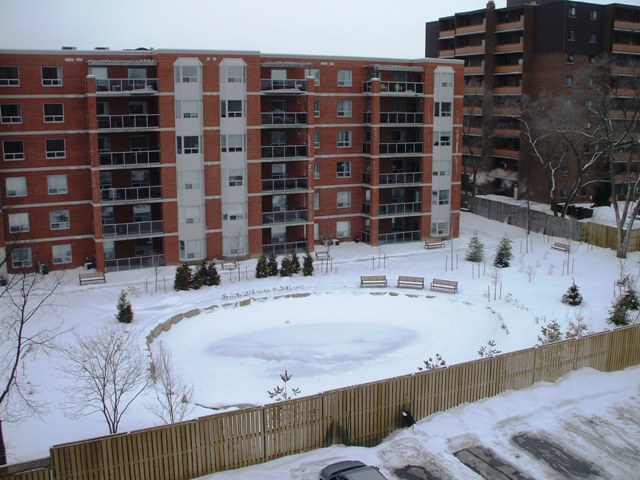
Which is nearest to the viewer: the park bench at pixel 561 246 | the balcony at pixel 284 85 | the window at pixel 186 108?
the window at pixel 186 108

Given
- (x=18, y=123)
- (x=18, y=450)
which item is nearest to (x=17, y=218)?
(x=18, y=123)

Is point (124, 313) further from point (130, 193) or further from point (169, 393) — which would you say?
point (169, 393)

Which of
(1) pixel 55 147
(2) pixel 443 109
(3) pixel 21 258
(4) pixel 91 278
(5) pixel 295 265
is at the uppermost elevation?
(2) pixel 443 109

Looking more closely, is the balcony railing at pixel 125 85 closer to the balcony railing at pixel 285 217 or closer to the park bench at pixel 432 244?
the balcony railing at pixel 285 217

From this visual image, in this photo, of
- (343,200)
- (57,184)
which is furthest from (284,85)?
(57,184)

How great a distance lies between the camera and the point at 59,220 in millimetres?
39094

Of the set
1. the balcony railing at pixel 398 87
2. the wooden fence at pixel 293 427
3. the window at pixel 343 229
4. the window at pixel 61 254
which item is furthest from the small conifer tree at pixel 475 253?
the window at pixel 61 254

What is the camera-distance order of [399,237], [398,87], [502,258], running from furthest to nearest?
[399,237]
[398,87]
[502,258]

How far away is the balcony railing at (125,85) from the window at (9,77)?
4.24 meters

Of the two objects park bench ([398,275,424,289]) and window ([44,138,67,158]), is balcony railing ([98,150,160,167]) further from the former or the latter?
park bench ([398,275,424,289])

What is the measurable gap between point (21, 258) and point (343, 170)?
2087 centimetres

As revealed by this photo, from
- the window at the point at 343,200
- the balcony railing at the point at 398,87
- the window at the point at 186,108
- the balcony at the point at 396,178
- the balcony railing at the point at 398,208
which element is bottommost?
the balcony railing at the point at 398,208

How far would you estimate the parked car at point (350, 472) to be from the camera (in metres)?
16.1

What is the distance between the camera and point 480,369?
2081 centimetres
